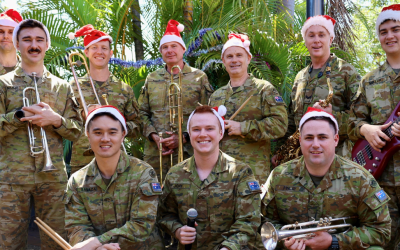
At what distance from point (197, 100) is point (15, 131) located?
220 centimetres

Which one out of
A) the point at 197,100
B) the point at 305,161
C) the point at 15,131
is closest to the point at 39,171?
the point at 15,131

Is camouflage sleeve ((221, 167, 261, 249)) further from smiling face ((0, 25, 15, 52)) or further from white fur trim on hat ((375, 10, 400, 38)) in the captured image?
smiling face ((0, 25, 15, 52))

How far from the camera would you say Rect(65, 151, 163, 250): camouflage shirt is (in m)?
3.79

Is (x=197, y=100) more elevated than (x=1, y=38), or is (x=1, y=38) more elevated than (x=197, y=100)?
(x=1, y=38)

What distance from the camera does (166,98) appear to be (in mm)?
5621

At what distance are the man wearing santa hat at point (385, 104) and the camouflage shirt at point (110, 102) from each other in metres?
2.65

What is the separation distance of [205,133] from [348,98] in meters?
1.98

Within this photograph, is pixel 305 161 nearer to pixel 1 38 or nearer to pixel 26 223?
pixel 26 223

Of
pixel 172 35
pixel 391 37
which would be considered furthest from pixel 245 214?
pixel 172 35

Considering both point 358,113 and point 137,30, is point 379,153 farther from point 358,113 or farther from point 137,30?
point 137,30

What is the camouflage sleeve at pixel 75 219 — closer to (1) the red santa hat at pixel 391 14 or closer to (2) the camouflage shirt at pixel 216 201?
(2) the camouflage shirt at pixel 216 201

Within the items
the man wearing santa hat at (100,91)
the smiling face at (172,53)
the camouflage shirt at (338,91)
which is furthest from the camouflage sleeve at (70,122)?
the camouflage shirt at (338,91)

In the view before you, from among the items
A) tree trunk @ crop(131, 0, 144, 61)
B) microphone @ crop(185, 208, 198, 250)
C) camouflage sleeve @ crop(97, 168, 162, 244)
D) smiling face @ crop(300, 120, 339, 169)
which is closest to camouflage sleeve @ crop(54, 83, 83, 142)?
camouflage sleeve @ crop(97, 168, 162, 244)

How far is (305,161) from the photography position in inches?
151
